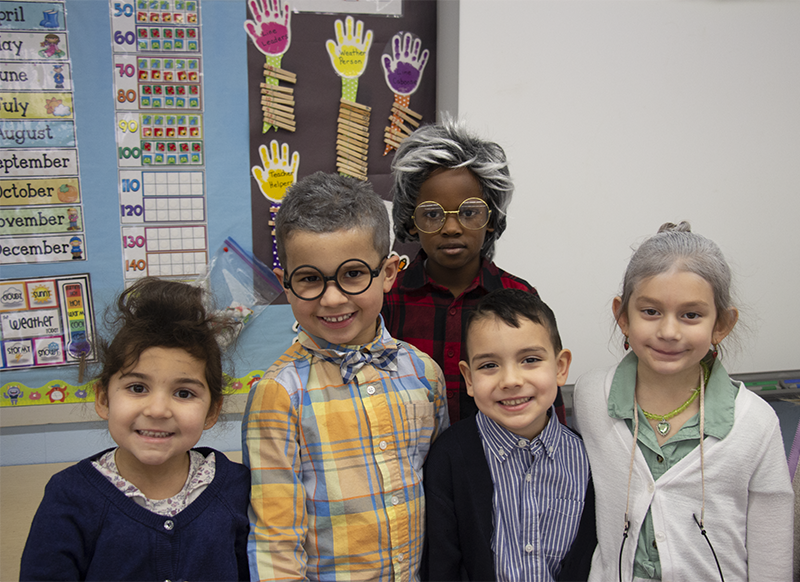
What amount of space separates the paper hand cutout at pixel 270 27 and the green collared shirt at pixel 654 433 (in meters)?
1.88

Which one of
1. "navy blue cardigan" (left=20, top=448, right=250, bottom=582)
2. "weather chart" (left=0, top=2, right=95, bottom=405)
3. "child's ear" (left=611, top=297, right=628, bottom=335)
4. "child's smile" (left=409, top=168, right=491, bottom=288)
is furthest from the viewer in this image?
"weather chart" (left=0, top=2, right=95, bottom=405)

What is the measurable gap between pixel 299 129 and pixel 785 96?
2.25m

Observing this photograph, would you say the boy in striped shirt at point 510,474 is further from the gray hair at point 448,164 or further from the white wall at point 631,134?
the white wall at point 631,134

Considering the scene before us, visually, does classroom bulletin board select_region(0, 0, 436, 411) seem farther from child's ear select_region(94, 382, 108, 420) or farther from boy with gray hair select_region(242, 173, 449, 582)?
boy with gray hair select_region(242, 173, 449, 582)

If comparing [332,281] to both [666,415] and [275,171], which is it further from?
[275,171]

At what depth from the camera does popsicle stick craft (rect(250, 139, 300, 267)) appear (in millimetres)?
2344

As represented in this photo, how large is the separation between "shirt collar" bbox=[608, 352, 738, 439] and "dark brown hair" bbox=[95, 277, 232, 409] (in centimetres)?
97


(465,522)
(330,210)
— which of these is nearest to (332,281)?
(330,210)

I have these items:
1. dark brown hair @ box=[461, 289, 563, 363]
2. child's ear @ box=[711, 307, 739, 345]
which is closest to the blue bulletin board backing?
dark brown hair @ box=[461, 289, 563, 363]

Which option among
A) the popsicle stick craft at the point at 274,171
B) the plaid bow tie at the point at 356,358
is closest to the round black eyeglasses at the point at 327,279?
the plaid bow tie at the point at 356,358

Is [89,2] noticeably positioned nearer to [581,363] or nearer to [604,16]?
[604,16]

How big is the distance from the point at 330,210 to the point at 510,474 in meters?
0.76

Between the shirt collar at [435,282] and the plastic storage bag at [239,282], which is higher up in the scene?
the shirt collar at [435,282]

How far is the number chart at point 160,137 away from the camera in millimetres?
2186
